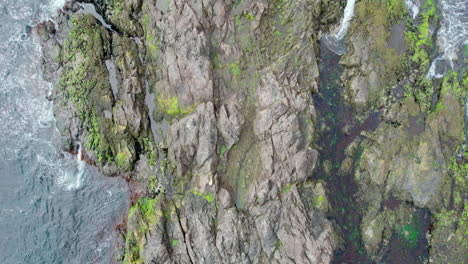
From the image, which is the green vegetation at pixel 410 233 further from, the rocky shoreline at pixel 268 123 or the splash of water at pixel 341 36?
the splash of water at pixel 341 36

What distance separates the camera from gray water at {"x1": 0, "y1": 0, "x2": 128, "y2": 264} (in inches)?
753

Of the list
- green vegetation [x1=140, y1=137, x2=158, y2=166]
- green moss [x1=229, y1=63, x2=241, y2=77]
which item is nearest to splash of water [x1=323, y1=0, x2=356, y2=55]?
green moss [x1=229, y1=63, x2=241, y2=77]

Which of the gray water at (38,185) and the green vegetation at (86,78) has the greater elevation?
the green vegetation at (86,78)

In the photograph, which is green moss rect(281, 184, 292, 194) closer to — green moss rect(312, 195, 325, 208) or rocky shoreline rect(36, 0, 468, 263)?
rocky shoreline rect(36, 0, 468, 263)

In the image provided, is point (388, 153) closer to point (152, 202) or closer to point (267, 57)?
point (267, 57)

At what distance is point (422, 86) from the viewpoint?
814 inches

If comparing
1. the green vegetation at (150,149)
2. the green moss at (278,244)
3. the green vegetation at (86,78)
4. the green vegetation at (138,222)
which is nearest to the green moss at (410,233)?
the green moss at (278,244)

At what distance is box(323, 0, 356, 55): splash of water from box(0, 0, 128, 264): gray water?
12905 mm

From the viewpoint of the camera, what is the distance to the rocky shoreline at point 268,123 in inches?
744

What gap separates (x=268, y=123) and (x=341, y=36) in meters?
6.29

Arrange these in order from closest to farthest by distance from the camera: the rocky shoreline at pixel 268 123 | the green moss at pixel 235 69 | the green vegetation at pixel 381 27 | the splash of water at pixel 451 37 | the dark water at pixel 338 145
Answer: the rocky shoreline at pixel 268 123 → the dark water at pixel 338 145 → the green moss at pixel 235 69 → the green vegetation at pixel 381 27 → the splash of water at pixel 451 37

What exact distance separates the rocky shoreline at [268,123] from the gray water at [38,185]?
75cm

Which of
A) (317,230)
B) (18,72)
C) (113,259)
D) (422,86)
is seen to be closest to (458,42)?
(422,86)

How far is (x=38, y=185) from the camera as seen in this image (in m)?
19.6
